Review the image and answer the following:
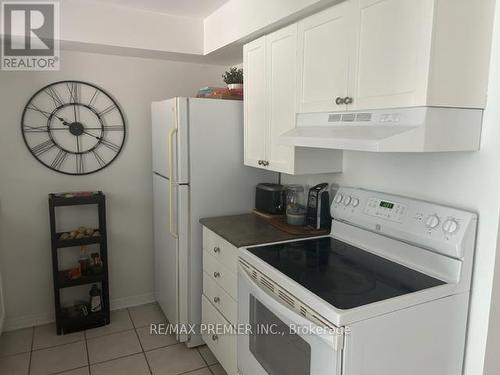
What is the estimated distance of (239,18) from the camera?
2398mm

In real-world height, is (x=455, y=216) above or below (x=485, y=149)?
below

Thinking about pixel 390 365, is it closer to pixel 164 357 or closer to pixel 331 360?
pixel 331 360

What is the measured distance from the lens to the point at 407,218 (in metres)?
1.68

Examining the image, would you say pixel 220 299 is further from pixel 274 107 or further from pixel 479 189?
pixel 479 189

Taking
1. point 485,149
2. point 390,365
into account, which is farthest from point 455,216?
point 390,365

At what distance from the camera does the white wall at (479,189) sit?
1.41m

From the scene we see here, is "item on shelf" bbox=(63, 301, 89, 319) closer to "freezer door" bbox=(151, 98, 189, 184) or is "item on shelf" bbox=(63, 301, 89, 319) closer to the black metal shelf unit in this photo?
the black metal shelf unit

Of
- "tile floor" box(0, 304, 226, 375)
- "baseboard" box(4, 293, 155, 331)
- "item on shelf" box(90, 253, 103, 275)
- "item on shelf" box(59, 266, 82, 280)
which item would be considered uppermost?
"item on shelf" box(90, 253, 103, 275)

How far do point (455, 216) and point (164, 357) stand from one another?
2047 millimetres

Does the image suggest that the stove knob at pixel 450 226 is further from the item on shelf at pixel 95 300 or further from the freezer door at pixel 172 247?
the item on shelf at pixel 95 300

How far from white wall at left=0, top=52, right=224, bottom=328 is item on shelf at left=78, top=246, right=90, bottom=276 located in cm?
23

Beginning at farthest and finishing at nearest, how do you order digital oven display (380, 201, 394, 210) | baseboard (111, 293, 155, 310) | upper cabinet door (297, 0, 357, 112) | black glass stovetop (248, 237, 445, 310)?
baseboard (111, 293, 155, 310) → digital oven display (380, 201, 394, 210) → upper cabinet door (297, 0, 357, 112) → black glass stovetop (248, 237, 445, 310)

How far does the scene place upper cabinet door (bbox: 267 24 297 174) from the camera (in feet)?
6.59

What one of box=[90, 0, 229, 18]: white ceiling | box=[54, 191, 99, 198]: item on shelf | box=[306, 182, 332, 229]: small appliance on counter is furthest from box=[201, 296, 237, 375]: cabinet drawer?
box=[90, 0, 229, 18]: white ceiling
